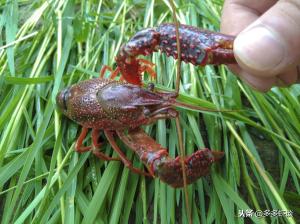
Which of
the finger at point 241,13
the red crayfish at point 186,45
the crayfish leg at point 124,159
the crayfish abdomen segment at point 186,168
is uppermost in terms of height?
the finger at point 241,13

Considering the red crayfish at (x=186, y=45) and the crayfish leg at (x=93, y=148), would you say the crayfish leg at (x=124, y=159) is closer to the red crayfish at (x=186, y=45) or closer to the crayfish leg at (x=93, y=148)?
the crayfish leg at (x=93, y=148)

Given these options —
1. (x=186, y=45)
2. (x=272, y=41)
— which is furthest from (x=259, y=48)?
(x=186, y=45)

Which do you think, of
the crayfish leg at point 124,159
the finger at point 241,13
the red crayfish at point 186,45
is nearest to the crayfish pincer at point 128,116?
Result: the crayfish leg at point 124,159

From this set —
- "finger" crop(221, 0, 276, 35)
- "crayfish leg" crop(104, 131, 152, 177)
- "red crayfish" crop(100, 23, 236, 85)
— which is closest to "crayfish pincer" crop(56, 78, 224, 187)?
"crayfish leg" crop(104, 131, 152, 177)

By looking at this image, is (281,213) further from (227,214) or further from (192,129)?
(192,129)

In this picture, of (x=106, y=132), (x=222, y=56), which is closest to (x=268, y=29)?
(x=222, y=56)

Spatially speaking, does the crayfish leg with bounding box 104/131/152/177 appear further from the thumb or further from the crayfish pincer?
the thumb
